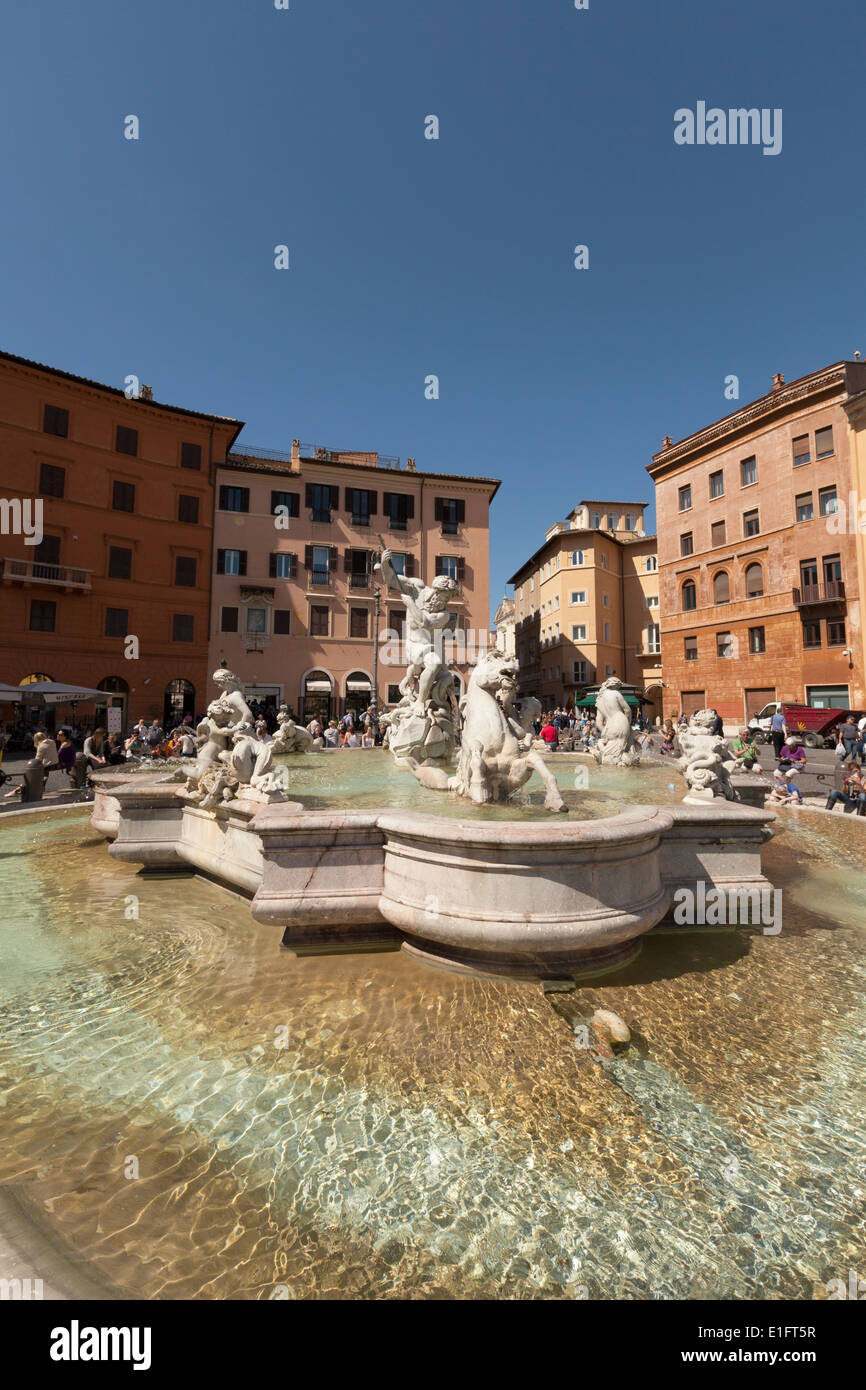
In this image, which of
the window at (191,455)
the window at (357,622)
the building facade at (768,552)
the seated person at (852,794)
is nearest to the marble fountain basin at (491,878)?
the seated person at (852,794)

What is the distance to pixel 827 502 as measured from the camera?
27609mm

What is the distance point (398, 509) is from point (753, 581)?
20.5 m

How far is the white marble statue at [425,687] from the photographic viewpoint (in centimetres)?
755

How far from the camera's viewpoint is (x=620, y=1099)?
96.8 inches

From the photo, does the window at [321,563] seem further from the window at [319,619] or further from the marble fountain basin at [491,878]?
the marble fountain basin at [491,878]

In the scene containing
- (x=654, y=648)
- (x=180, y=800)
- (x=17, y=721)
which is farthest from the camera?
(x=654, y=648)

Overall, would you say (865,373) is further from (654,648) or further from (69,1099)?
(69,1099)

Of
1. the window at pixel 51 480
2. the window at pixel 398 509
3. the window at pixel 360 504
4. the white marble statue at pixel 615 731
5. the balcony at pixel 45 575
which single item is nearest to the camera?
the white marble statue at pixel 615 731

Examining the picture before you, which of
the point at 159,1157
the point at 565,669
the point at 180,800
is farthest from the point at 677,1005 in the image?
the point at 565,669

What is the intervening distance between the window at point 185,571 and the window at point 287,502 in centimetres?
530

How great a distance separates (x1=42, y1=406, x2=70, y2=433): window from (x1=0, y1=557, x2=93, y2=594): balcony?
6324 millimetres

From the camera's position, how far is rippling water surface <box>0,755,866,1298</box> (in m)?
1.78

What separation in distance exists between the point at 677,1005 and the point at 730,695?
32292mm

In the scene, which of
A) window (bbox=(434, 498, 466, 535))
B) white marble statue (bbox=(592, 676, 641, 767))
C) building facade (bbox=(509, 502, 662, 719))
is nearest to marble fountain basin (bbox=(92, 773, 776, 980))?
white marble statue (bbox=(592, 676, 641, 767))
